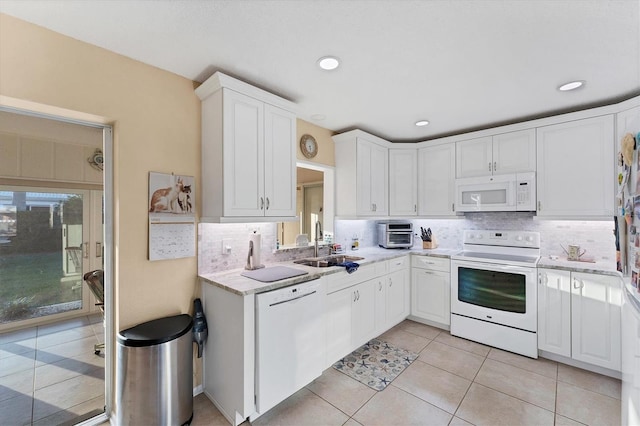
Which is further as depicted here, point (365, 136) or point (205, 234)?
point (365, 136)

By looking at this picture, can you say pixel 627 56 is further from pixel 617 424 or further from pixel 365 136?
pixel 617 424

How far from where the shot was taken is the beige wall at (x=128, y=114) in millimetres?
1559

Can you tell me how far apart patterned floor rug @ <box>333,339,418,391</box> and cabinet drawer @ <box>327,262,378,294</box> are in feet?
2.52

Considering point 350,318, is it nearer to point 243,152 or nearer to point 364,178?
point 364,178

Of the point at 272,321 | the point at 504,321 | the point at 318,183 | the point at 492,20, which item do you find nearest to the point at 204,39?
the point at 492,20

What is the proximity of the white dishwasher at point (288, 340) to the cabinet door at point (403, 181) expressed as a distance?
2.08 meters

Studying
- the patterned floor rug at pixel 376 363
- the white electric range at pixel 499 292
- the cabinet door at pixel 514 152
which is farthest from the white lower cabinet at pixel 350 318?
the cabinet door at pixel 514 152

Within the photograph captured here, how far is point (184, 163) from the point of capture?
2.19m

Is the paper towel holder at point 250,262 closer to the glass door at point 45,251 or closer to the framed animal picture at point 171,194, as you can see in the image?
the framed animal picture at point 171,194

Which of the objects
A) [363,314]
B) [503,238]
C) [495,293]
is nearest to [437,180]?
[503,238]

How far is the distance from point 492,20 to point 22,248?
3154 mm

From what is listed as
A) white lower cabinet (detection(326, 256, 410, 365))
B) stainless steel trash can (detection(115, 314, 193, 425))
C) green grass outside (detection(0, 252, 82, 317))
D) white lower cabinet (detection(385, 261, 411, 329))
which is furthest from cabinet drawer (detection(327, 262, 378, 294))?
green grass outside (detection(0, 252, 82, 317))

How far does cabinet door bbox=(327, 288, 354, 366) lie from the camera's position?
2.47 meters

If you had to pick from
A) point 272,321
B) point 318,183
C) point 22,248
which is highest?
point 318,183
